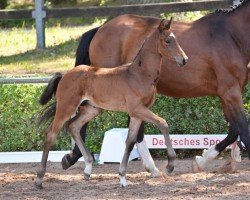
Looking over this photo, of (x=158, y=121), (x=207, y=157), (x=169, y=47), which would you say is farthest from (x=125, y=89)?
(x=207, y=157)

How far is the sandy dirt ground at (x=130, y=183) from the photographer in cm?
811

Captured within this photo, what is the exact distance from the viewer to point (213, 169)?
970 cm

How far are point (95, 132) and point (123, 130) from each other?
0.55 m

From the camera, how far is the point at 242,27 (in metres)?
9.23

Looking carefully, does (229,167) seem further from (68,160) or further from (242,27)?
(68,160)

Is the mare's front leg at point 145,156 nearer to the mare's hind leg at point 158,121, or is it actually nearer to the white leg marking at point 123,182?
the white leg marking at point 123,182

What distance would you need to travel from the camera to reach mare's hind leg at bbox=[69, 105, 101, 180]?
8875 mm

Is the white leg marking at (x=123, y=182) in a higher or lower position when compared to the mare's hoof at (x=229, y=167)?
higher

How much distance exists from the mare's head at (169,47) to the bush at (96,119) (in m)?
2.18

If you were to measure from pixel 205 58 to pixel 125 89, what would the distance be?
1.19m

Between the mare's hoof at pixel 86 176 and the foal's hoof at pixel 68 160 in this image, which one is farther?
the foal's hoof at pixel 68 160

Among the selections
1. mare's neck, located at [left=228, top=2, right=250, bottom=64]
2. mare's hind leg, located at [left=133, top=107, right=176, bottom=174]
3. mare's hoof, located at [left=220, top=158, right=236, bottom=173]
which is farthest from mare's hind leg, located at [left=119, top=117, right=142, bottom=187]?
mare's neck, located at [left=228, top=2, right=250, bottom=64]

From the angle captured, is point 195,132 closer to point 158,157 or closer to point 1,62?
point 158,157

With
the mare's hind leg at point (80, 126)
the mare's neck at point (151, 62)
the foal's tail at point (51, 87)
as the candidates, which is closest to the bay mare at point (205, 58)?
the mare's hind leg at point (80, 126)
